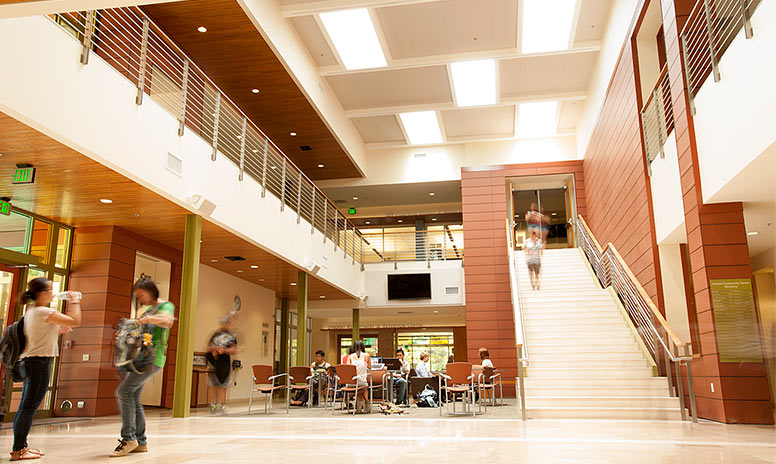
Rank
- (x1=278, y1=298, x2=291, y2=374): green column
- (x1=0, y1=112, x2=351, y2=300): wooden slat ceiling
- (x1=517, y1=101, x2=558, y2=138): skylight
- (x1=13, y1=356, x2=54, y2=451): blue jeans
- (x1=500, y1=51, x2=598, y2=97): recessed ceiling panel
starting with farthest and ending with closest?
1. (x1=278, y1=298, x2=291, y2=374): green column
2. (x1=517, y1=101, x2=558, y2=138): skylight
3. (x1=500, y1=51, x2=598, y2=97): recessed ceiling panel
4. (x1=0, y1=112, x2=351, y2=300): wooden slat ceiling
5. (x1=13, y1=356, x2=54, y2=451): blue jeans

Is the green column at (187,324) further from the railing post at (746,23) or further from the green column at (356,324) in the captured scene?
the green column at (356,324)

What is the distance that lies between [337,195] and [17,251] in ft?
37.9

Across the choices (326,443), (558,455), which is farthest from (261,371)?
(558,455)

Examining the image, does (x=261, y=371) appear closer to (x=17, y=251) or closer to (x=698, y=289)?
(x=17, y=251)

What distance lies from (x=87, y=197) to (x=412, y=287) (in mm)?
10804

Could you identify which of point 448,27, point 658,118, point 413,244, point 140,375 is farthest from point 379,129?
point 140,375

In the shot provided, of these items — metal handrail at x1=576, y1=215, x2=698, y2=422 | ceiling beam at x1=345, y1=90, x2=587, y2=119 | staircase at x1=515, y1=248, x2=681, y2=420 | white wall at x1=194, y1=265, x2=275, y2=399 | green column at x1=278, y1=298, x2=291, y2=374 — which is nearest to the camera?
metal handrail at x1=576, y1=215, x2=698, y2=422

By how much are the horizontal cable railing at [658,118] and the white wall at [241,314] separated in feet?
28.0

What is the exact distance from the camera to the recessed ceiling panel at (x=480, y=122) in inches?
621

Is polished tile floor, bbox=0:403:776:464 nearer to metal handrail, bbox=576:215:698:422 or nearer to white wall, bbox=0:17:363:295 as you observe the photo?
metal handrail, bbox=576:215:698:422

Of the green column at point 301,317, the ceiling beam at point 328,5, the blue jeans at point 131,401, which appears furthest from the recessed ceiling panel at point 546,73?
the blue jeans at point 131,401

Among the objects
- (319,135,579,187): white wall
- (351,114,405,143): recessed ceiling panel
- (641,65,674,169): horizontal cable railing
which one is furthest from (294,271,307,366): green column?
(641,65,674,169): horizontal cable railing

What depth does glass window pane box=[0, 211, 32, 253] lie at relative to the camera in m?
8.37

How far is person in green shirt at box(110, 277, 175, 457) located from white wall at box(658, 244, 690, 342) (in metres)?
7.38
